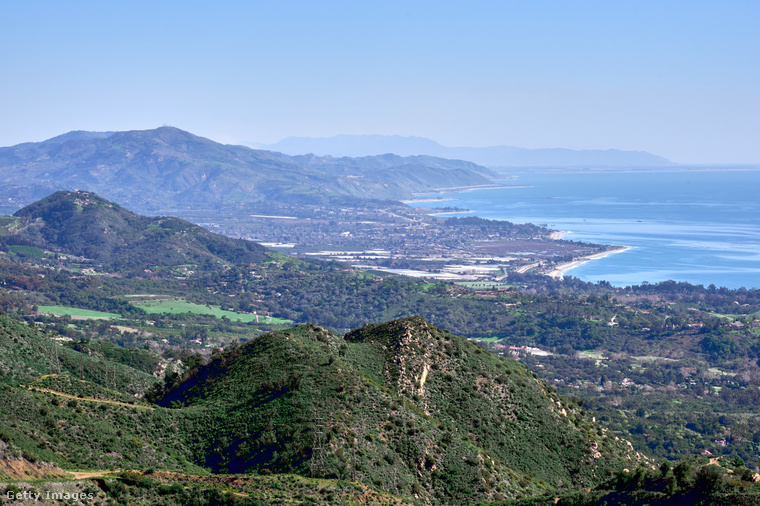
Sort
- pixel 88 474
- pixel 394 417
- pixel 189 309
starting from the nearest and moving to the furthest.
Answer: pixel 88 474
pixel 394 417
pixel 189 309

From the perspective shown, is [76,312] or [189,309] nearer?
[76,312]

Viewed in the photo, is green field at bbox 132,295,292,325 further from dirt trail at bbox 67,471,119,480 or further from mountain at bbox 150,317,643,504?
dirt trail at bbox 67,471,119,480

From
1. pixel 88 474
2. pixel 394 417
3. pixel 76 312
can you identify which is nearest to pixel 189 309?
pixel 76 312

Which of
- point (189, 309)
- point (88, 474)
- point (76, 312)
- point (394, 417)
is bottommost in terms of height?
point (189, 309)

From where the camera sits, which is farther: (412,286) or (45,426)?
(412,286)

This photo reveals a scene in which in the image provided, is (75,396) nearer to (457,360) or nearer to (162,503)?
(162,503)

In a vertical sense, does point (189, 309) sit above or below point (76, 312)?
below

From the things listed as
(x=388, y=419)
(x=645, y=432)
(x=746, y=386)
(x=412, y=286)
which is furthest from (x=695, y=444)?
(x=412, y=286)

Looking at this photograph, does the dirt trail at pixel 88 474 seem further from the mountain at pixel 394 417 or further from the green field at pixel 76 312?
the green field at pixel 76 312

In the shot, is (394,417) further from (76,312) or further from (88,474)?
(76,312)
